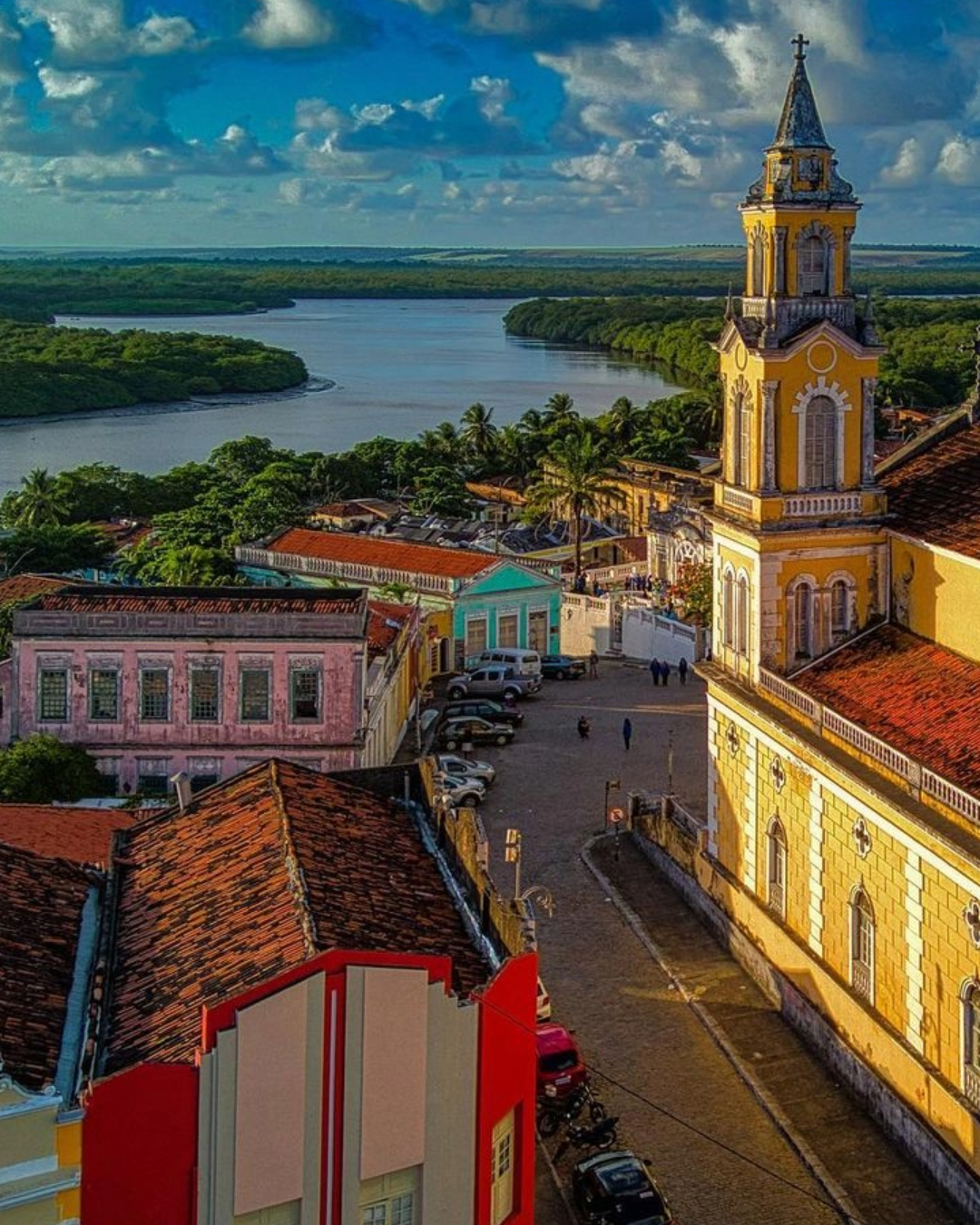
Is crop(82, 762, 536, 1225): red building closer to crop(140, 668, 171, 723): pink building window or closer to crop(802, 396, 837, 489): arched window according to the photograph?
crop(802, 396, 837, 489): arched window

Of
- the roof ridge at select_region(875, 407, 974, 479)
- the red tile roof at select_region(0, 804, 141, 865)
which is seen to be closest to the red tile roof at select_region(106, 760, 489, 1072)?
the red tile roof at select_region(0, 804, 141, 865)

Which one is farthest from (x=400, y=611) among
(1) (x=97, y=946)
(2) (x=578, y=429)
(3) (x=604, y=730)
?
(2) (x=578, y=429)

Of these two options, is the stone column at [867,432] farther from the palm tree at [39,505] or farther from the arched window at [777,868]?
the palm tree at [39,505]

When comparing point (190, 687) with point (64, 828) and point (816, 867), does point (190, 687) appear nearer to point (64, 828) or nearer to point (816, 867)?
point (64, 828)

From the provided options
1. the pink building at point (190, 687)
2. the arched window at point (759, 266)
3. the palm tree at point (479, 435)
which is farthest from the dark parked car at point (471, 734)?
the palm tree at point (479, 435)

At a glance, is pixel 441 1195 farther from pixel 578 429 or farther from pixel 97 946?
pixel 578 429

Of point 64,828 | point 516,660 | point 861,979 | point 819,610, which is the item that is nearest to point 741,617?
point 819,610

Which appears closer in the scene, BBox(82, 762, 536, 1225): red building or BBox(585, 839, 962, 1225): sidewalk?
BBox(82, 762, 536, 1225): red building
